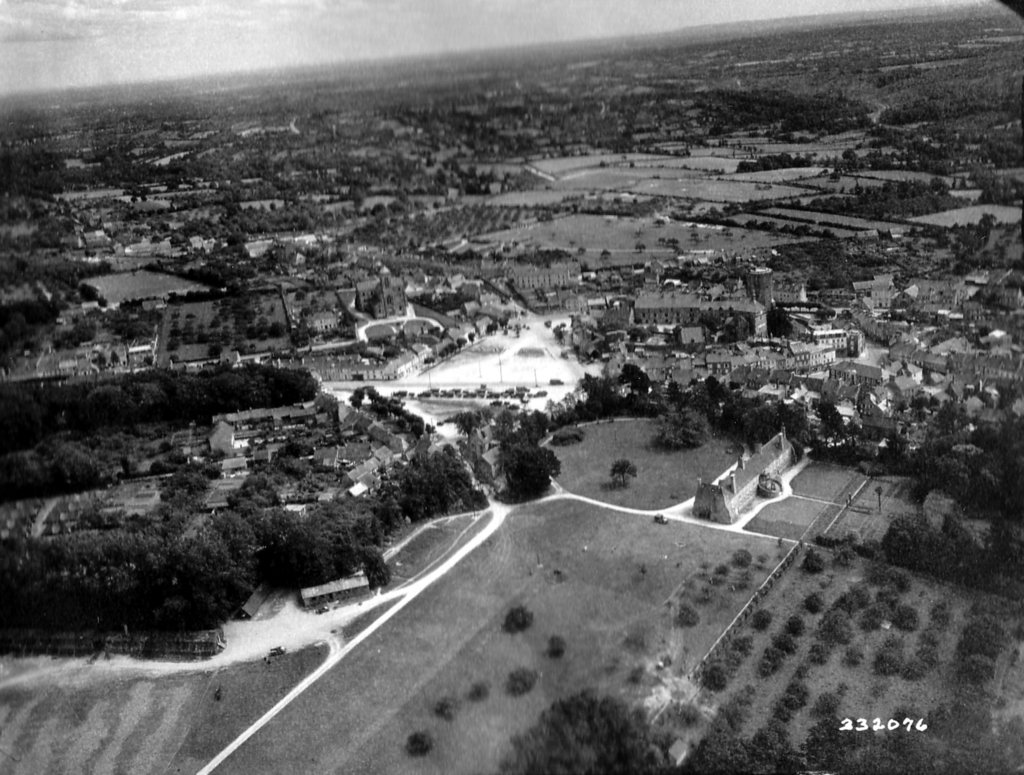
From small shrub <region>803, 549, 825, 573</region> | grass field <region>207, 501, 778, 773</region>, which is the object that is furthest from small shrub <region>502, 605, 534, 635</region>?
small shrub <region>803, 549, 825, 573</region>

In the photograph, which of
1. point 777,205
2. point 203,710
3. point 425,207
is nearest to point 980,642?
→ point 203,710

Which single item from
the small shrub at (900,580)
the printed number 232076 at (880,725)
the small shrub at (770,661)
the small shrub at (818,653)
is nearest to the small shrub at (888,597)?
the small shrub at (900,580)

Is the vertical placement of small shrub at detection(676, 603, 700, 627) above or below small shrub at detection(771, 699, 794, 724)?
above

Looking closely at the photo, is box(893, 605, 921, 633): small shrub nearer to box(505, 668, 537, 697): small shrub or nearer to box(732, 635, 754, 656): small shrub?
box(732, 635, 754, 656): small shrub

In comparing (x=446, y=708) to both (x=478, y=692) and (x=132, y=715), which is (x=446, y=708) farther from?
(x=132, y=715)

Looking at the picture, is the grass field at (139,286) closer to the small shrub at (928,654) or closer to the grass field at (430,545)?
the grass field at (430,545)

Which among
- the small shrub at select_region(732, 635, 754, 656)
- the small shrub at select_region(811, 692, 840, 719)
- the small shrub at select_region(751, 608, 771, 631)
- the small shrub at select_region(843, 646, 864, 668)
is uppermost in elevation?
the small shrub at select_region(732, 635, 754, 656)
